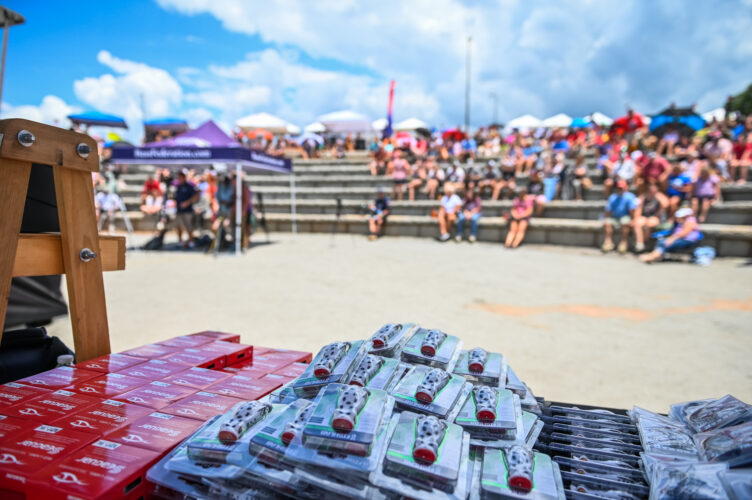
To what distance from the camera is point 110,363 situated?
1.84 metres

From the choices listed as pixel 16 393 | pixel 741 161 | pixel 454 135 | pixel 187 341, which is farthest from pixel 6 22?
pixel 454 135

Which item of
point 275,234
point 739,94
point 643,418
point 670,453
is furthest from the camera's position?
point 739,94

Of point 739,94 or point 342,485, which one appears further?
point 739,94

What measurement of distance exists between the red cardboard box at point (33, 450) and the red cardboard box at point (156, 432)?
0.26 ft

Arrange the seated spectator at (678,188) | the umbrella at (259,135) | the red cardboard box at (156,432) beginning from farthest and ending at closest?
the umbrella at (259,135), the seated spectator at (678,188), the red cardboard box at (156,432)

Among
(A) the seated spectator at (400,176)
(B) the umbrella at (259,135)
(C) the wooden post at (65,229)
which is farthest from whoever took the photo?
(B) the umbrella at (259,135)

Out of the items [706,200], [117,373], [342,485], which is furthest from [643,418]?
[706,200]

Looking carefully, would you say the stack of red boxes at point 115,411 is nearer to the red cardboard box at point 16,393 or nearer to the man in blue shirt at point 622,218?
the red cardboard box at point 16,393

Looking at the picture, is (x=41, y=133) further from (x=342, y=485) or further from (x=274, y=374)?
(x=342, y=485)

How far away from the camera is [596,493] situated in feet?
3.75

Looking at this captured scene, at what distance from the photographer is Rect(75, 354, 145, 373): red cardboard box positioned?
1.77 meters

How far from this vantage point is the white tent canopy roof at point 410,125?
25656mm

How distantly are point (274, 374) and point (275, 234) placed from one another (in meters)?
12.6

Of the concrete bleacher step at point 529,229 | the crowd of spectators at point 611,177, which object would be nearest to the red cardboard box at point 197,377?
the crowd of spectators at point 611,177
